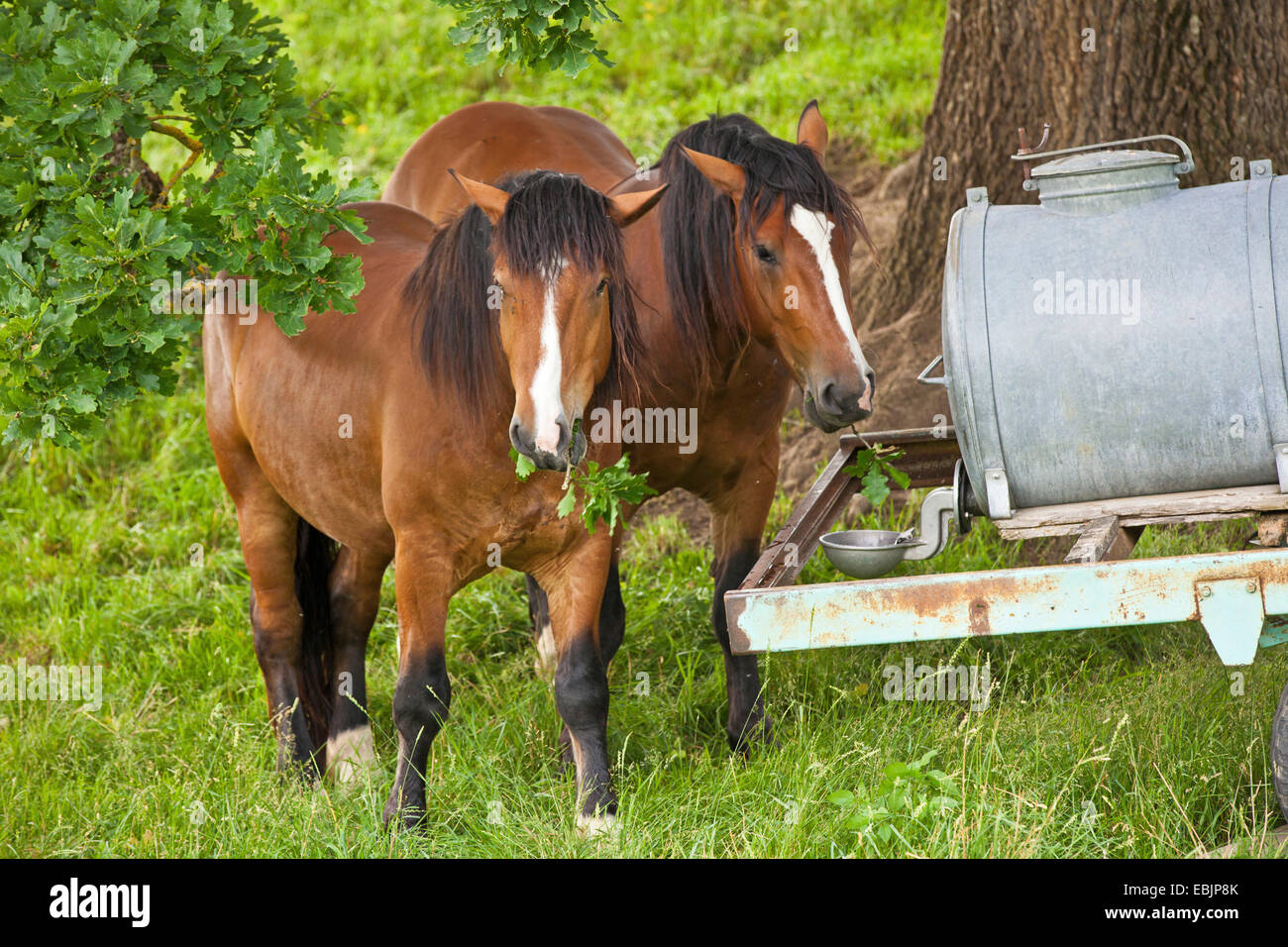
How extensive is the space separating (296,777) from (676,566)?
2.03m

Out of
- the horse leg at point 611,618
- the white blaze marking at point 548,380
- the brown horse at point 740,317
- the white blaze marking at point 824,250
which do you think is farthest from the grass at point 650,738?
the white blaze marking at point 824,250

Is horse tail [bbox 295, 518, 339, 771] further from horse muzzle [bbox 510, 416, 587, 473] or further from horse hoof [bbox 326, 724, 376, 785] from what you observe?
horse muzzle [bbox 510, 416, 587, 473]

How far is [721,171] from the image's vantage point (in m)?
4.05

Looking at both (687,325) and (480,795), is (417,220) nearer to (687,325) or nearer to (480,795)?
(687,325)

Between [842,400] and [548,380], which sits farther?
[842,400]

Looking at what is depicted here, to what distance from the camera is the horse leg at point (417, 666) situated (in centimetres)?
403

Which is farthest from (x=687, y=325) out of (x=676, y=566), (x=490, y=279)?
(x=676, y=566)

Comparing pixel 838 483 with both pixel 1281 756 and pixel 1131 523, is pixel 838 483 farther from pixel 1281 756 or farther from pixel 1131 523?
pixel 1281 756

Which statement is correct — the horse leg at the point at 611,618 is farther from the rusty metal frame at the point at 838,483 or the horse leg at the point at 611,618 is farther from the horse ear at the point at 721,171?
the horse ear at the point at 721,171

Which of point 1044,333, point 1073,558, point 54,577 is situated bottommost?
point 54,577

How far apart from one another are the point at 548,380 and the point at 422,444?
680 mm

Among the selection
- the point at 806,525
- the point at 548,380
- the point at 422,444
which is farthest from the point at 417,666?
the point at 806,525

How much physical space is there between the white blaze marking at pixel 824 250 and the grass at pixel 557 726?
4.22ft

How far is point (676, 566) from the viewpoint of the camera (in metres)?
6.03
